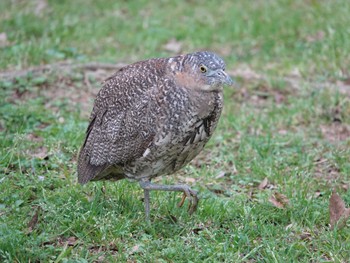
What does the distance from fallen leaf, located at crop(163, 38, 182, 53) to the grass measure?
0.22ft

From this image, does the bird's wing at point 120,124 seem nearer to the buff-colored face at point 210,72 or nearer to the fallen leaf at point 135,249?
the buff-colored face at point 210,72

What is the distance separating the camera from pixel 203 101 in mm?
5500

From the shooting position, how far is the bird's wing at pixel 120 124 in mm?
5617

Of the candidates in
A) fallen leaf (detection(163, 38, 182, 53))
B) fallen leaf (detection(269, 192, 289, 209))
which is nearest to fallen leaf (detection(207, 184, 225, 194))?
fallen leaf (detection(269, 192, 289, 209))

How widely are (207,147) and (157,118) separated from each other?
229cm

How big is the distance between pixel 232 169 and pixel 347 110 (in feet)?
6.01

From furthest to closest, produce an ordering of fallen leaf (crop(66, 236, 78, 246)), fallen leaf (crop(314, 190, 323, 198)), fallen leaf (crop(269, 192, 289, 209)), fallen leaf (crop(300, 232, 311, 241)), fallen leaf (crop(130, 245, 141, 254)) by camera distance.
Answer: fallen leaf (crop(314, 190, 323, 198)) → fallen leaf (crop(269, 192, 289, 209)) → fallen leaf (crop(300, 232, 311, 241)) → fallen leaf (crop(66, 236, 78, 246)) → fallen leaf (crop(130, 245, 141, 254))

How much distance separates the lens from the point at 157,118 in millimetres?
5523

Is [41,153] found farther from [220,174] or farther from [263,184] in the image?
[263,184]

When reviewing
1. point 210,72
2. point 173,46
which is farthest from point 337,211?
point 173,46

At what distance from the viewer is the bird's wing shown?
562cm

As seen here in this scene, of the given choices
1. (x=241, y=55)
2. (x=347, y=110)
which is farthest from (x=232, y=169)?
(x=241, y=55)

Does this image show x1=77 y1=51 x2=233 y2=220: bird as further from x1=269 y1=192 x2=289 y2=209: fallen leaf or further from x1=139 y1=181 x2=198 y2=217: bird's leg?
x1=269 y1=192 x2=289 y2=209: fallen leaf

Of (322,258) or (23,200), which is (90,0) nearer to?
(23,200)
